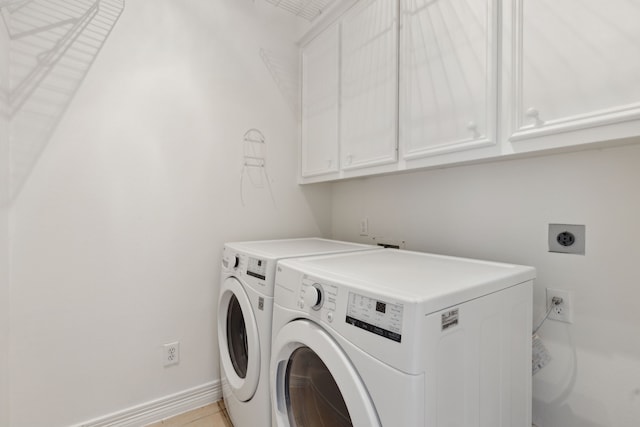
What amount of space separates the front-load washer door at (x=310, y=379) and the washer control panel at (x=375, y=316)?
108mm

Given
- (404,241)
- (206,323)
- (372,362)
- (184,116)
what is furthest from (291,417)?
(184,116)

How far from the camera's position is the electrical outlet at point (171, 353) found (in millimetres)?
1676

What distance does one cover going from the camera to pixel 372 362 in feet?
2.31

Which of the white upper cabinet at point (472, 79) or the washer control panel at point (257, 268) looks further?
the washer control panel at point (257, 268)

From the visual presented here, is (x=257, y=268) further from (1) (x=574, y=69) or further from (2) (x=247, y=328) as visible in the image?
(1) (x=574, y=69)

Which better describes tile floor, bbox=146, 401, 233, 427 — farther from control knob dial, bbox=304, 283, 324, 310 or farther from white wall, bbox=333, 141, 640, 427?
white wall, bbox=333, 141, 640, 427

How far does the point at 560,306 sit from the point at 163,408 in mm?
1969

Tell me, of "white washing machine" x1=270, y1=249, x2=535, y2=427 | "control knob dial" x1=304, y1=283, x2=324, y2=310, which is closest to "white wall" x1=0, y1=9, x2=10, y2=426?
"white washing machine" x1=270, y1=249, x2=535, y2=427

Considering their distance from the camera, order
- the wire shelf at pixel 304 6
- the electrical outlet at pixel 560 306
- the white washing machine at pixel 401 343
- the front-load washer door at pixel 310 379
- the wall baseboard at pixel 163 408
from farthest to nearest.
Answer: the wire shelf at pixel 304 6, the wall baseboard at pixel 163 408, the electrical outlet at pixel 560 306, the front-load washer door at pixel 310 379, the white washing machine at pixel 401 343

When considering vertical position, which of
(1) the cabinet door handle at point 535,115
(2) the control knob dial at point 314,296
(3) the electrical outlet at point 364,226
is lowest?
(2) the control knob dial at point 314,296

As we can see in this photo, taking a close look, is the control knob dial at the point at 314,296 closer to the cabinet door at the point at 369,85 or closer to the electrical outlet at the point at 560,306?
the cabinet door at the point at 369,85

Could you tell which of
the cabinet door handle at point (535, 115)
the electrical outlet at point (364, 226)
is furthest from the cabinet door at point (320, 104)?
the cabinet door handle at point (535, 115)

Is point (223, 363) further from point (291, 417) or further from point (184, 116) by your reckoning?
point (184, 116)

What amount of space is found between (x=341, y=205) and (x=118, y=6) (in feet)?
5.59
